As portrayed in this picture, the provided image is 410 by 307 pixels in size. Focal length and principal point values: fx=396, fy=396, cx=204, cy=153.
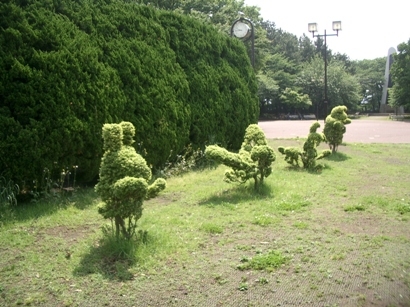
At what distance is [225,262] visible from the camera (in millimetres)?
3805

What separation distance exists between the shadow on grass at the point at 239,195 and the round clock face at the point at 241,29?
7952mm

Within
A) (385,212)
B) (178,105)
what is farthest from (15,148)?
(385,212)

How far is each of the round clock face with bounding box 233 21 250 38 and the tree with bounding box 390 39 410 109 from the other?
27.6 m

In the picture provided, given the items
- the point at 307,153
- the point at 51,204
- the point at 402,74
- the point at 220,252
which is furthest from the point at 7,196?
the point at 402,74

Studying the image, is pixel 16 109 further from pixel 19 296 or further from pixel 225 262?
pixel 225 262

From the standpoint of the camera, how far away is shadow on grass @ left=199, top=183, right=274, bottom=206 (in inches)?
236

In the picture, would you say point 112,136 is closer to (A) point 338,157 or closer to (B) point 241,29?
(A) point 338,157

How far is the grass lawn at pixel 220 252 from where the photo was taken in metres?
3.23

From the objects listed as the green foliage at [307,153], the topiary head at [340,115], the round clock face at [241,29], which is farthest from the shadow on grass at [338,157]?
the round clock face at [241,29]

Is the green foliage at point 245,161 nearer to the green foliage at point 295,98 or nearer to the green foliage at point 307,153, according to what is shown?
the green foliage at point 307,153

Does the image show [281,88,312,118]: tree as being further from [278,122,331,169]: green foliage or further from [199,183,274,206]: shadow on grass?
[199,183,274,206]: shadow on grass

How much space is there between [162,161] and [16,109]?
3190 mm

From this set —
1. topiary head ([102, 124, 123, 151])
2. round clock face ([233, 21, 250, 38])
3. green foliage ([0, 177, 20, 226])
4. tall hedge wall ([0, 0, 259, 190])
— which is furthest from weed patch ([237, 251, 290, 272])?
round clock face ([233, 21, 250, 38])

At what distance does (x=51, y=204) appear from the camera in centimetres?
564
